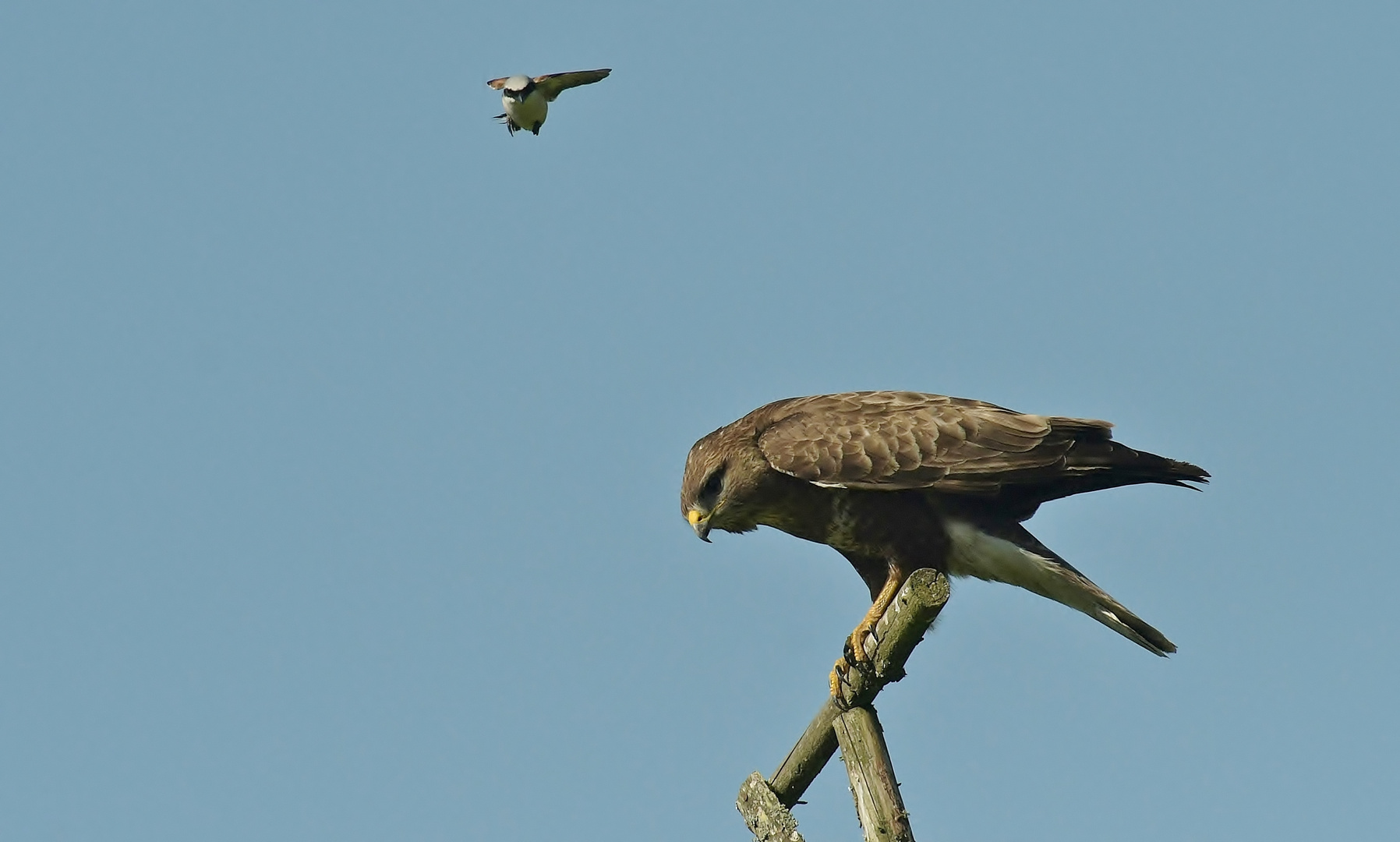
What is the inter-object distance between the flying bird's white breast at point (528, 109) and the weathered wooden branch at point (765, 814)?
6674 millimetres

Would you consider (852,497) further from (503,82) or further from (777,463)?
(503,82)

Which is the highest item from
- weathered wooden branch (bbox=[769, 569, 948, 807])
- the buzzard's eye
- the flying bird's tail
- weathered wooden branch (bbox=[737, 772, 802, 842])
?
the buzzard's eye

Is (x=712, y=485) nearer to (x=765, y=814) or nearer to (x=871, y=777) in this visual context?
(x=765, y=814)

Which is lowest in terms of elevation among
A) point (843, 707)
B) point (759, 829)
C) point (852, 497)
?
point (759, 829)

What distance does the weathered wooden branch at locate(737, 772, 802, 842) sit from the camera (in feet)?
21.5

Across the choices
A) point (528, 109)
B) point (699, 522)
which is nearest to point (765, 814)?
point (699, 522)

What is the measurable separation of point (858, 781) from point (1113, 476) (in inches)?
93.7

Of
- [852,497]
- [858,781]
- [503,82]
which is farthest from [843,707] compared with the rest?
[503,82]

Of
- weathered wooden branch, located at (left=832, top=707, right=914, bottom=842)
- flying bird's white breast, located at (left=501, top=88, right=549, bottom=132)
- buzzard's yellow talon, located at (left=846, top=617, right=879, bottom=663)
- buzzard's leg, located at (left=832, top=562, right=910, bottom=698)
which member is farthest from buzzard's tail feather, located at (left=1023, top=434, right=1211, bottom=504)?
flying bird's white breast, located at (left=501, top=88, right=549, bottom=132)

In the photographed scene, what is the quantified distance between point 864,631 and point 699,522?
1.84 meters

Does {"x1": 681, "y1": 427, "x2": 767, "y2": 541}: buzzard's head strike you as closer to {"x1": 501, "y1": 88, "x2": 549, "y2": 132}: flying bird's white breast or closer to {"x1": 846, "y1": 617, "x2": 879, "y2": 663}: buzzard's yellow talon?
{"x1": 846, "y1": 617, "x2": 879, "y2": 663}: buzzard's yellow talon

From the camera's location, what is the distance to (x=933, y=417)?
7938mm

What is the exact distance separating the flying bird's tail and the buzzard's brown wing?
0.82ft

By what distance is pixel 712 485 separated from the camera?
Answer: 8586 millimetres
